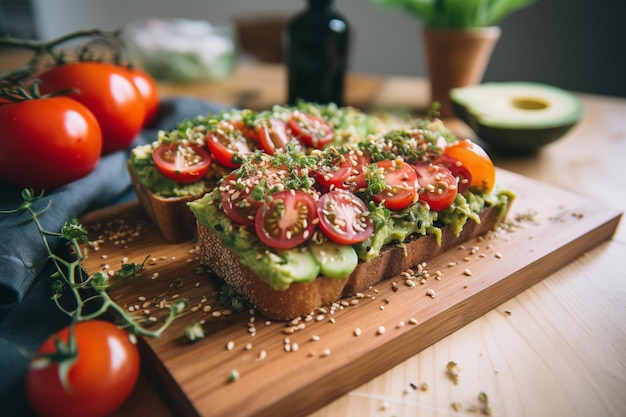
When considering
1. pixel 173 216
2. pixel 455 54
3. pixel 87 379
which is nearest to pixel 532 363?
pixel 87 379

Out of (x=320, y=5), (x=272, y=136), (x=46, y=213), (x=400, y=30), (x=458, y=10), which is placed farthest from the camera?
(x=400, y=30)

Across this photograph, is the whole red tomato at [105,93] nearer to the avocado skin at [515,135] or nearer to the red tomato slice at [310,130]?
the red tomato slice at [310,130]

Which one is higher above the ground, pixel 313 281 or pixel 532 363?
pixel 313 281

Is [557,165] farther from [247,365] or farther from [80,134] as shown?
[80,134]

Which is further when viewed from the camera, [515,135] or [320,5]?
[320,5]

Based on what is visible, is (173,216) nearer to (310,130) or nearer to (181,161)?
(181,161)

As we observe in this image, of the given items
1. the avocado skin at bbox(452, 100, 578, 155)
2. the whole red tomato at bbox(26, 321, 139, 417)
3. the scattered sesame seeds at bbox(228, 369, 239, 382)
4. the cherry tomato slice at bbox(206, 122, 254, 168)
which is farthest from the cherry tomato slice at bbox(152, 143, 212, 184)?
the avocado skin at bbox(452, 100, 578, 155)

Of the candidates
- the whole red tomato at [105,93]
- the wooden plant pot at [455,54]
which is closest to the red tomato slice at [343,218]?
the whole red tomato at [105,93]
